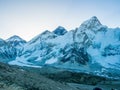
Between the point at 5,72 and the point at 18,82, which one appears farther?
the point at 5,72

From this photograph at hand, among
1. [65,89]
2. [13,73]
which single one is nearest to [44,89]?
[13,73]

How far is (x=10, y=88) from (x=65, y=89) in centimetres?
1089

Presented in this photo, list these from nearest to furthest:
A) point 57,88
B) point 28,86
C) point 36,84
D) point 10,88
A: 1. point 10,88
2. point 28,86
3. point 36,84
4. point 57,88

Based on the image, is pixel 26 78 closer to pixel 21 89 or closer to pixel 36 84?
pixel 36 84

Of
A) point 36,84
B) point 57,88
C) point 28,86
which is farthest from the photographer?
point 57,88

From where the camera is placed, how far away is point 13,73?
30.2m

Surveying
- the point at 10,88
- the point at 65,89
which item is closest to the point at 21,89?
the point at 10,88

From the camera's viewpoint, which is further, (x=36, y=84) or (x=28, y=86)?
(x=36, y=84)

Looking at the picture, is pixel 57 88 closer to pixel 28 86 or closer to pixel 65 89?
pixel 65 89

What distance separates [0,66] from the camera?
1209 inches

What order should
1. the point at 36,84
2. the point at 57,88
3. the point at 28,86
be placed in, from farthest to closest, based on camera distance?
the point at 57,88 < the point at 36,84 < the point at 28,86

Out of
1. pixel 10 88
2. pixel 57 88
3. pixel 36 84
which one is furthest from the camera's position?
pixel 57 88

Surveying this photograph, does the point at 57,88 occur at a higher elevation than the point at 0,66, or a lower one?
lower

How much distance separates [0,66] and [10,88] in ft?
22.8
